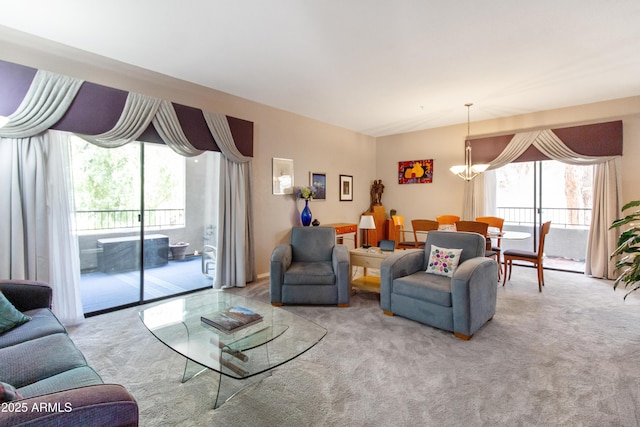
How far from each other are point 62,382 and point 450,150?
6.43m

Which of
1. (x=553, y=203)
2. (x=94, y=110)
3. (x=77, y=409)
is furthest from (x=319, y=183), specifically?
(x=77, y=409)

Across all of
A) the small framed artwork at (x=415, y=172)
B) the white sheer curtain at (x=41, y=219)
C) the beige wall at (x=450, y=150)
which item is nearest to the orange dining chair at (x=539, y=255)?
the beige wall at (x=450, y=150)

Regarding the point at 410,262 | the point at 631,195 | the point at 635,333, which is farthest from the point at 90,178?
the point at 631,195

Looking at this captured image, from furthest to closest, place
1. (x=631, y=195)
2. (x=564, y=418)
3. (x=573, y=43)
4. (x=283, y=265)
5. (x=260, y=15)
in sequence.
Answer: (x=631, y=195) → (x=283, y=265) → (x=573, y=43) → (x=260, y=15) → (x=564, y=418)

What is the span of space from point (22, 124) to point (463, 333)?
4358 millimetres

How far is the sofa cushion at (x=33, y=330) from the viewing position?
1729 mm

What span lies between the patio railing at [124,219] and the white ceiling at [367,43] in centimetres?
168

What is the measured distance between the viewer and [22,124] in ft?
8.90

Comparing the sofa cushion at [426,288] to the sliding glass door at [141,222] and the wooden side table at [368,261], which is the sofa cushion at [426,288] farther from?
the sliding glass door at [141,222]

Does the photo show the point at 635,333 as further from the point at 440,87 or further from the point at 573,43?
the point at 440,87

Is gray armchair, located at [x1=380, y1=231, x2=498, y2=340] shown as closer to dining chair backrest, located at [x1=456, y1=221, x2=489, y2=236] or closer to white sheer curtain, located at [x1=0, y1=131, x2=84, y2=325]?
dining chair backrest, located at [x1=456, y1=221, x2=489, y2=236]

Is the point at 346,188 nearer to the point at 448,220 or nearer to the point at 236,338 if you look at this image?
the point at 448,220

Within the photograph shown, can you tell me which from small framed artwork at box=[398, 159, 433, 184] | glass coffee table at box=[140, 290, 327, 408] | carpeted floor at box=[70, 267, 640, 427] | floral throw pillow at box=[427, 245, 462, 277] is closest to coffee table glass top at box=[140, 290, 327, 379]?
glass coffee table at box=[140, 290, 327, 408]

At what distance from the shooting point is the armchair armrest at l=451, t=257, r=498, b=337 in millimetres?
2689
